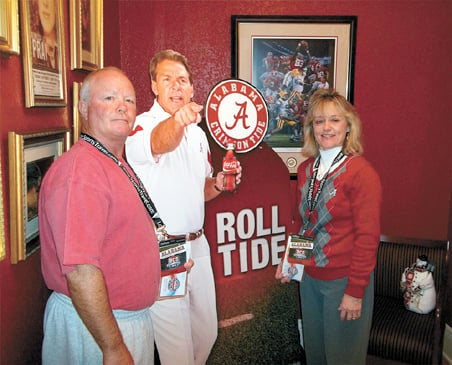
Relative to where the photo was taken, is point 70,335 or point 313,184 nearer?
point 70,335

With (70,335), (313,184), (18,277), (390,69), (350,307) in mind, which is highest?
(390,69)

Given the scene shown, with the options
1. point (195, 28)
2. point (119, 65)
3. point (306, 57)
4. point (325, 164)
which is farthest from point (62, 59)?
point (306, 57)

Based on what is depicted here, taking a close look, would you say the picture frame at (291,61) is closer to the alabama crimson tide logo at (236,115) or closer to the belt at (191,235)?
the alabama crimson tide logo at (236,115)

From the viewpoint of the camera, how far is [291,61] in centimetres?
252

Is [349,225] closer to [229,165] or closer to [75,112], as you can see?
[229,165]

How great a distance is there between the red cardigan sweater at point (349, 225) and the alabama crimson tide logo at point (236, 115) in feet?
1.32

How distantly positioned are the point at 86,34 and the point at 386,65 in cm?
183

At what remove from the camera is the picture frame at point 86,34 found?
1789mm

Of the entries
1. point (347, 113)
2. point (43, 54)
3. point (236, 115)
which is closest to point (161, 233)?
point (236, 115)

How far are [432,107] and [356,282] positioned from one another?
4.76 ft

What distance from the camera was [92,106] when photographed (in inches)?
55.8

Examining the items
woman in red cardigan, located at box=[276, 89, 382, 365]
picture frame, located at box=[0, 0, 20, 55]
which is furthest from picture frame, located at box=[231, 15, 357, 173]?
picture frame, located at box=[0, 0, 20, 55]

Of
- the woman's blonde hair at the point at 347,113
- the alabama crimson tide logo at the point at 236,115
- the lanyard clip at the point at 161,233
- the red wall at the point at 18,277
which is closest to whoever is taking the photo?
the red wall at the point at 18,277

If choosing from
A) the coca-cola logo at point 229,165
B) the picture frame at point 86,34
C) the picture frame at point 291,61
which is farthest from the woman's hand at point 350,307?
the picture frame at point 86,34
